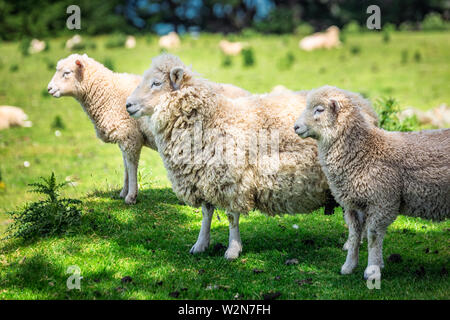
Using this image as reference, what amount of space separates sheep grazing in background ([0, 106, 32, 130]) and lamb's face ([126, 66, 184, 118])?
31.9 feet

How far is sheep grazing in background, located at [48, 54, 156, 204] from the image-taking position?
24.9ft

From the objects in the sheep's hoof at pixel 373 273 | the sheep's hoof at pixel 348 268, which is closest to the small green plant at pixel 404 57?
the sheep's hoof at pixel 348 268

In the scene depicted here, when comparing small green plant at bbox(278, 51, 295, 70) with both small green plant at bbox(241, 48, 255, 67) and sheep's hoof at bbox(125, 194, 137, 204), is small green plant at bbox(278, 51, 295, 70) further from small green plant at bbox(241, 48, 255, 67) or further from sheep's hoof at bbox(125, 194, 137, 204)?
sheep's hoof at bbox(125, 194, 137, 204)

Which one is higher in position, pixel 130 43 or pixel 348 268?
pixel 130 43

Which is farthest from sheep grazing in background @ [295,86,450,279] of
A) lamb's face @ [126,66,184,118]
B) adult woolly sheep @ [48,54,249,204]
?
adult woolly sheep @ [48,54,249,204]

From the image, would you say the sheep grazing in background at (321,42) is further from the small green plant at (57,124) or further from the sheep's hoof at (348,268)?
the sheep's hoof at (348,268)

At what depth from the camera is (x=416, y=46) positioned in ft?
64.5

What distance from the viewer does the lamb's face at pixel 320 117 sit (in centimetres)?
530

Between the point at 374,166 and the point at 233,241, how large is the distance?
1959 mm

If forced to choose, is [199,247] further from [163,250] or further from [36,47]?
[36,47]

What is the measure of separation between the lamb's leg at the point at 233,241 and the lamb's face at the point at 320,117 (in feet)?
4.74

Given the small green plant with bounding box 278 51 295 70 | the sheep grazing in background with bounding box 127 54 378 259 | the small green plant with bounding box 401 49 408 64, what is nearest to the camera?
the sheep grazing in background with bounding box 127 54 378 259

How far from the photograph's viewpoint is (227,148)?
5.84 meters

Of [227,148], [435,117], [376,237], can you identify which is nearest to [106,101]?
[227,148]
